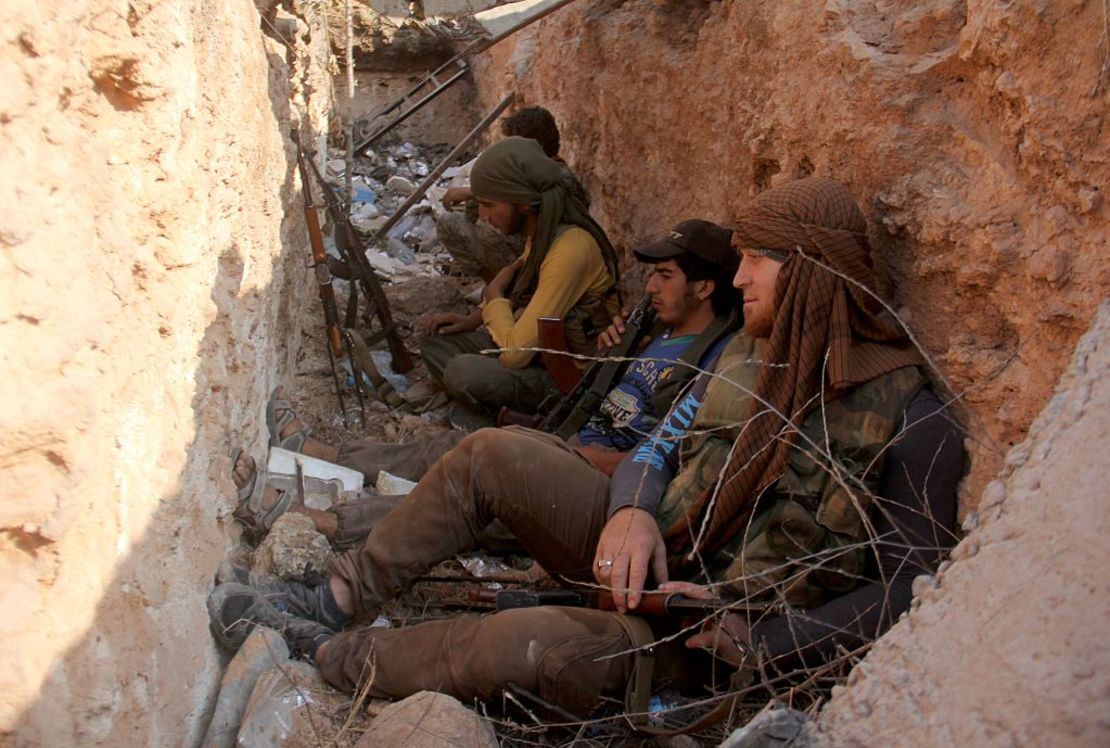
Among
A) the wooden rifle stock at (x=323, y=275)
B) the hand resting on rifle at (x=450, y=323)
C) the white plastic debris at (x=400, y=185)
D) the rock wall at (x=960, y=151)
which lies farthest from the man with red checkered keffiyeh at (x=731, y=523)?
the white plastic debris at (x=400, y=185)

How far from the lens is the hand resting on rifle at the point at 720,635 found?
2.10 metres

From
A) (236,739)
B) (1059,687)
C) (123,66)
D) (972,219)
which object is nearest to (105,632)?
A: (236,739)

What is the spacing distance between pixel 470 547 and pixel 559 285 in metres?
1.66

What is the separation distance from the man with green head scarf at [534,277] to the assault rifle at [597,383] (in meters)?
0.41

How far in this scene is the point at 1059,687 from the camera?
105 cm

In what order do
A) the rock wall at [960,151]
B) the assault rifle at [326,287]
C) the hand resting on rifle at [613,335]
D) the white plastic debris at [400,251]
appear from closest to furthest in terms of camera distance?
the rock wall at [960,151] → the hand resting on rifle at [613,335] → the assault rifle at [326,287] → the white plastic debris at [400,251]

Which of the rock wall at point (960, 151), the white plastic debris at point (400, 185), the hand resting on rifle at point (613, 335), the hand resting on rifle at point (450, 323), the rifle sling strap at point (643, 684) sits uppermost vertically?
the rock wall at point (960, 151)

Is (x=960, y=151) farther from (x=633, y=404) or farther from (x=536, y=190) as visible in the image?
(x=536, y=190)

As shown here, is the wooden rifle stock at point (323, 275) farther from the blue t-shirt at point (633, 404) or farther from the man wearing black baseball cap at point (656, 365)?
the blue t-shirt at point (633, 404)

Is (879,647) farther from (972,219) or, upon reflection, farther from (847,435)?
(972,219)

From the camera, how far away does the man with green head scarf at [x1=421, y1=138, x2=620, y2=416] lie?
160 inches

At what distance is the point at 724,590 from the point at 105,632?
1302 mm

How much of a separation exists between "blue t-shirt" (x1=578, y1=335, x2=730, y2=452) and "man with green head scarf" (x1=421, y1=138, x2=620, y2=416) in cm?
61

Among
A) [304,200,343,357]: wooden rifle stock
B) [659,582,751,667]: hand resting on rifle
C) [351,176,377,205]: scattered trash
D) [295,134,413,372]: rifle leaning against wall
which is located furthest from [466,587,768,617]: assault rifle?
[351,176,377,205]: scattered trash
